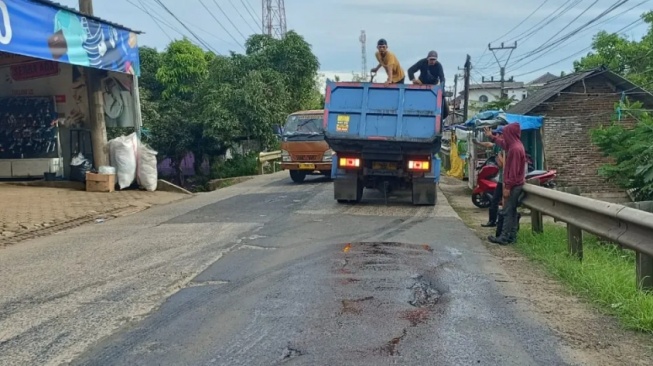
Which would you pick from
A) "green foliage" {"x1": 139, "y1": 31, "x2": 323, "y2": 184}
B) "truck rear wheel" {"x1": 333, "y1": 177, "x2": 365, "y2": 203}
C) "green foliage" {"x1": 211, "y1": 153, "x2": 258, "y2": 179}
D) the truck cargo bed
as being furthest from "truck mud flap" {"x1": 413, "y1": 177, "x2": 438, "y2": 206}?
"green foliage" {"x1": 139, "y1": 31, "x2": 323, "y2": 184}

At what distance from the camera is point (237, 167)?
29.8m

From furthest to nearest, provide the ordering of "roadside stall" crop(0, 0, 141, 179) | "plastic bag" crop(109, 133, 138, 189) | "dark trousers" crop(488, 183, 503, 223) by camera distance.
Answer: "roadside stall" crop(0, 0, 141, 179) → "plastic bag" crop(109, 133, 138, 189) → "dark trousers" crop(488, 183, 503, 223)

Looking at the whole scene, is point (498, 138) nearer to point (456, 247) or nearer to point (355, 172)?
point (456, 247)

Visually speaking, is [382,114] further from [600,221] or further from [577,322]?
[577,322]

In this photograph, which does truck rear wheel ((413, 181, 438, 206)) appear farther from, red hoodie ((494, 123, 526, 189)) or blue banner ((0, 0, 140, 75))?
blue banner ((0, 0, 140, 75))

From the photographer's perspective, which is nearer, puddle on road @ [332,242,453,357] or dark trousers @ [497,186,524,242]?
puddle on road @ [332,242,453,357]

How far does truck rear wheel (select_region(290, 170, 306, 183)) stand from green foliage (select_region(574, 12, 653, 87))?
24.6 meters

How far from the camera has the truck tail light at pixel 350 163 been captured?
13.5m

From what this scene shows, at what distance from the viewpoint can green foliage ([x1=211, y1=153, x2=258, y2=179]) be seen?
29.4m

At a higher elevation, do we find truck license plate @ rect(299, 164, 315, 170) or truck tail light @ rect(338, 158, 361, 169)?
truck tail light @ rect(338, 158, 361, 169)

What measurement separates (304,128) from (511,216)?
11.3 metres

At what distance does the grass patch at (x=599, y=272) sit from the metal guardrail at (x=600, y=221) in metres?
0.19

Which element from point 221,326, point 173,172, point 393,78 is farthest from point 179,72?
point 221,326

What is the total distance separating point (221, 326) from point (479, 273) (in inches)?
130
